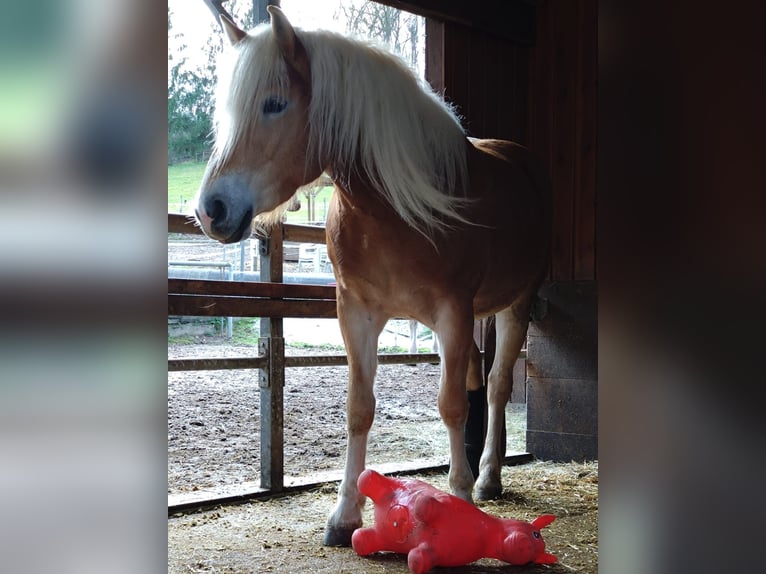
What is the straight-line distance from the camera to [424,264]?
2.58 m

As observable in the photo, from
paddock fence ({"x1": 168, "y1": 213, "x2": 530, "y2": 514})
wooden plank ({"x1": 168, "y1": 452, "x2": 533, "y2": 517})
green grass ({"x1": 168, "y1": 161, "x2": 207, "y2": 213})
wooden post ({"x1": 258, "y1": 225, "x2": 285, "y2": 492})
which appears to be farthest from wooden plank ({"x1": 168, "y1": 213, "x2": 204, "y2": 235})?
green grass ({"x1": 168, "y1": 161, "x2": 207, "y2": 213})

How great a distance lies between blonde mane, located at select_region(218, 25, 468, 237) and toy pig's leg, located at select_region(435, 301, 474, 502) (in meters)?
0.32

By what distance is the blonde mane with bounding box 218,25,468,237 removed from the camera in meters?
2.31

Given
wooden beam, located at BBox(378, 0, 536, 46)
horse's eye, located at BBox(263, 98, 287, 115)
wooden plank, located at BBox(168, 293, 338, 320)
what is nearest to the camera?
horse's eye, located at BBox(263, 98, 287, 115)

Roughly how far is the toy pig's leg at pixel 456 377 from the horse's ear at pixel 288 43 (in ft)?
3.08

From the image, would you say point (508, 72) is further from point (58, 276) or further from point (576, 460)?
point (58, 276)

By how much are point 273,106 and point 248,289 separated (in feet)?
3.50

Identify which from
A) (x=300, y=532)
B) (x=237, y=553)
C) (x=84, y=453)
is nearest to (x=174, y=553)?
(x=237, y=553)

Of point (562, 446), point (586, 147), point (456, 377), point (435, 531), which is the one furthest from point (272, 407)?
point (586, 147)

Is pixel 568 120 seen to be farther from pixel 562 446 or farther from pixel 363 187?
pixel 363 187

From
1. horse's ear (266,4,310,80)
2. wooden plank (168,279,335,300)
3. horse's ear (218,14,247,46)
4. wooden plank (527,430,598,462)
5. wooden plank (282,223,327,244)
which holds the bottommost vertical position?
wooden plank (527,430,598,462)

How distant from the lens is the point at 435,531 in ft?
7.02

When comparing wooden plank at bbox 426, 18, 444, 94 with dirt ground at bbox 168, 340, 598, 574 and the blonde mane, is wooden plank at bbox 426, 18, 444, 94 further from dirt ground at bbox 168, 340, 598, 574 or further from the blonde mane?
dirt ground at bbox 168, 340, 598, 574

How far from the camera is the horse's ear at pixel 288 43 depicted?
229 cm
